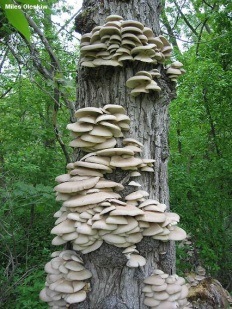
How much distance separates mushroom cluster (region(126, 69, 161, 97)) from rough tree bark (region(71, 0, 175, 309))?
2.6 inches

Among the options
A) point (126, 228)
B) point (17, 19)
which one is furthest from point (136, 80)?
point (17, 19)

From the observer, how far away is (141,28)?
2.32 metres

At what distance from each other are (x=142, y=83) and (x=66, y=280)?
1663 mm

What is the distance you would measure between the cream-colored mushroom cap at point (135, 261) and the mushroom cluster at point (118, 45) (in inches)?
57.2

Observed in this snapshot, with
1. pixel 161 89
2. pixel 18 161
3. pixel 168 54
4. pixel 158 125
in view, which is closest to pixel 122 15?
pixel 168 54

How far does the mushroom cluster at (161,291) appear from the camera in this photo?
2.12 m

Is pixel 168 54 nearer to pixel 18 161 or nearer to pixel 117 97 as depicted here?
pixel 117 97

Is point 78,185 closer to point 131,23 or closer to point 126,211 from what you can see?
point 126,211

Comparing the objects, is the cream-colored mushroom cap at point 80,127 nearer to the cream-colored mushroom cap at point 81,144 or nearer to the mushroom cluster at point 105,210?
the cream-colored mushroom cap at point 81,144

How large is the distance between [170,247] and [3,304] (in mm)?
3352

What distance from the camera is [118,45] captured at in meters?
2.27

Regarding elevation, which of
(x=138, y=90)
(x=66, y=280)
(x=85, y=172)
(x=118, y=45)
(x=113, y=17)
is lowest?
(x=66, y=280)

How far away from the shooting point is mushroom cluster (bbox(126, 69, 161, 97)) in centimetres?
224

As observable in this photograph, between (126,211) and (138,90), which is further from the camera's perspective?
(138,90)
